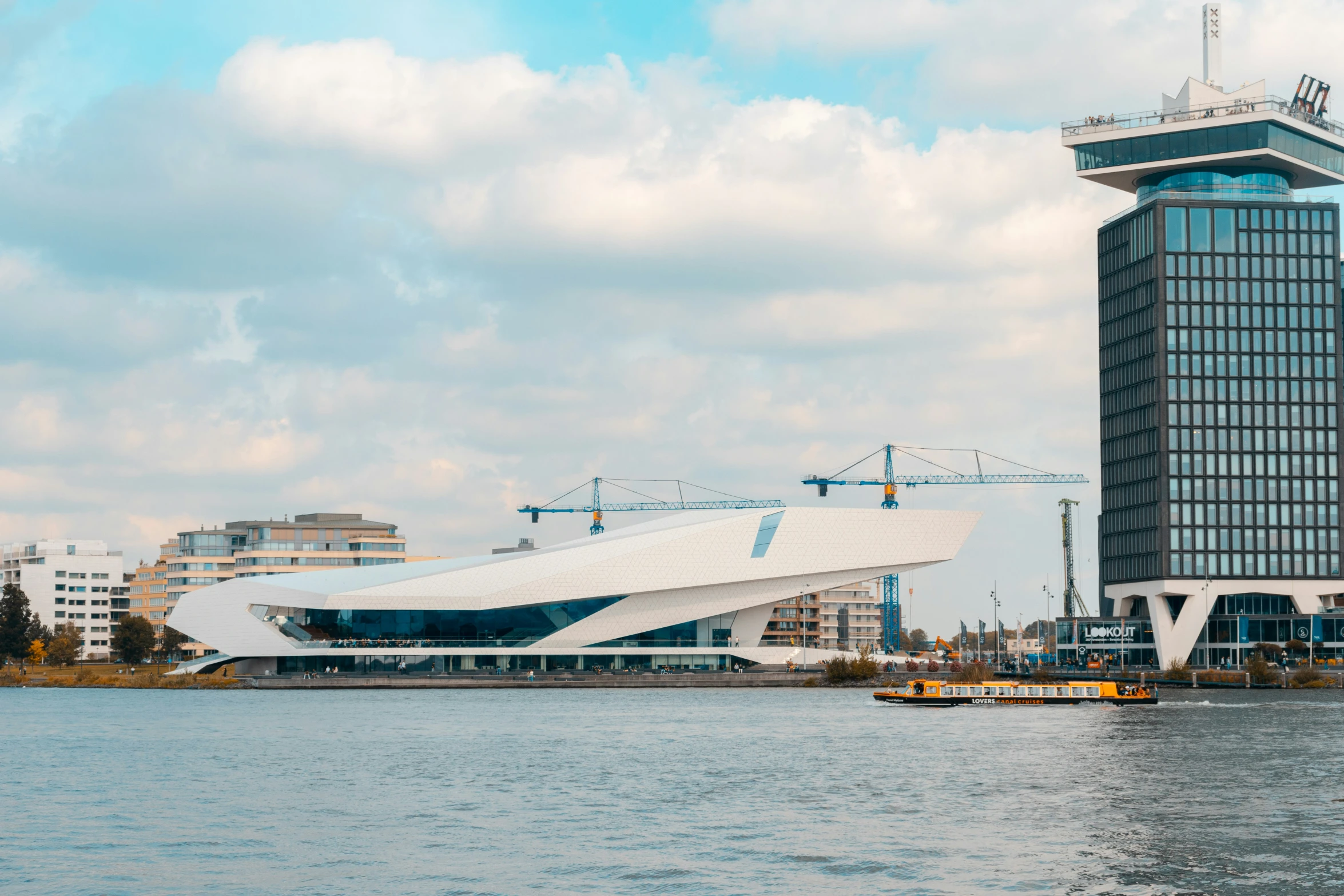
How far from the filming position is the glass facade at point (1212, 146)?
15412 cm

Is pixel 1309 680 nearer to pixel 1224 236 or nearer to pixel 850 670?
pixel 850 670

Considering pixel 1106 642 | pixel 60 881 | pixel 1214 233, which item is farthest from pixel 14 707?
pixel 1214 233

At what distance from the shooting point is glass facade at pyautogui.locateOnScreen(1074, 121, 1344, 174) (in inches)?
6068

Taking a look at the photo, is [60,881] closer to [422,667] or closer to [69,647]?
[422,667]

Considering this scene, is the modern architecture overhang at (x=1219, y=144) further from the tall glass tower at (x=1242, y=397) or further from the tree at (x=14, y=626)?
the tree at (x=14, y=626)

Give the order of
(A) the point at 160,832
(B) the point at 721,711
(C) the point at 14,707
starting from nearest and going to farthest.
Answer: (A) the point at 160,832 < (B) the point at 721,711 < (C) the point at 14,707

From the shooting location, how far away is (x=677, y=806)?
48.5 metres

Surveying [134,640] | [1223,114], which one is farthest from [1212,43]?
[134,640]

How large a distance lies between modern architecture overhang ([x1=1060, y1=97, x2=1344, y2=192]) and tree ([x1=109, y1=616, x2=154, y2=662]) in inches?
4239

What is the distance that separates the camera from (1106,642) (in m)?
163

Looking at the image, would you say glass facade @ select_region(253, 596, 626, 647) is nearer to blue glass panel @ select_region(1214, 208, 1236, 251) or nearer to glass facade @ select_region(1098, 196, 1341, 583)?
glass facade @ select_region(1098, 196, 1341, 583)

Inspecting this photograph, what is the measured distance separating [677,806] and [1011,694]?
6587 centimetres

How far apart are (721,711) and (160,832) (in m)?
56.9

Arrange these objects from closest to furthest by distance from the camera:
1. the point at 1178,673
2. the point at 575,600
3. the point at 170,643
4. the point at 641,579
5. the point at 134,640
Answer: the point at 1178,673, the point at 641,579, the point at 575,600, the point at 134,640, the point at 170,643
